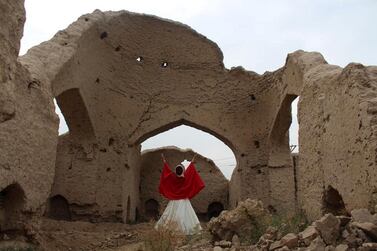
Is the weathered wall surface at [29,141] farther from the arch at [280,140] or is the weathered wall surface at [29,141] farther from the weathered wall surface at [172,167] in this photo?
the weathered wall surface at [172,167]

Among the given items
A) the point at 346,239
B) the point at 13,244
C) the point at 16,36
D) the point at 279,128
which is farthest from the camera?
the point at 279,128

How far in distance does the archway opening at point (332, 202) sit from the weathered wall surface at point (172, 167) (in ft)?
32.8

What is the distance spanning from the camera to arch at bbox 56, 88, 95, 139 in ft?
33.6

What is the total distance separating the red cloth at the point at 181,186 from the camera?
9.50 meters

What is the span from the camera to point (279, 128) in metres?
11.8

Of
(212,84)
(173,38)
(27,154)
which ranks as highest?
(173,38)

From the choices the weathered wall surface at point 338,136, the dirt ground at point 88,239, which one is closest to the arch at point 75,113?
the dirt ground at point 88,239

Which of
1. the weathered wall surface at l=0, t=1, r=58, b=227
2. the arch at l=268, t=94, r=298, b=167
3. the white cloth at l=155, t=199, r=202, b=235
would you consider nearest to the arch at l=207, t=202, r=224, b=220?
the arch at l=268, t=94, r=298, b=167

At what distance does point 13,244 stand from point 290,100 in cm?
734

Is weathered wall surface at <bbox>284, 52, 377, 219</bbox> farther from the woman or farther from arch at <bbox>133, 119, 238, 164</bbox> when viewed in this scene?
arch at <bbox>133, 119, 238, 164</bbox>

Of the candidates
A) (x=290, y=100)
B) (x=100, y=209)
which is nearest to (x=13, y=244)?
(x=100, y=209)

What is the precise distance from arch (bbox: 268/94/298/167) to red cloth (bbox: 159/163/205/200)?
3.01m

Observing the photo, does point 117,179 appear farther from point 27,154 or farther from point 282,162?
point 27,154

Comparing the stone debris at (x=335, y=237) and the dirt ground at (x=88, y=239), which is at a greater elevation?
the stone debris at (x=335, y=237)
